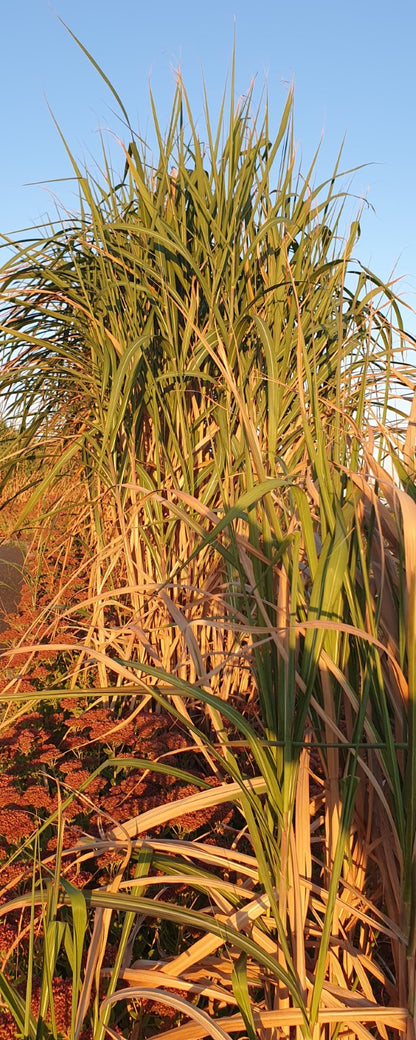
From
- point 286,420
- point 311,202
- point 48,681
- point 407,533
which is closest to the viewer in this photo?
point 407,533

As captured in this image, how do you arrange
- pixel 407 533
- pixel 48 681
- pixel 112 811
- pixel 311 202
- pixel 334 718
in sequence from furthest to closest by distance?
1. pixel 48 681
2. pixel 311 202
3. pixel 112 811
4. pixel 334 718
5. pixel 407 533

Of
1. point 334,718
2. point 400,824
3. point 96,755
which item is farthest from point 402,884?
point 96,755

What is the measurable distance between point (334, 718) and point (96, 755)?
1199mm

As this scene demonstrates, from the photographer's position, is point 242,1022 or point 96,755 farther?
point 96,755

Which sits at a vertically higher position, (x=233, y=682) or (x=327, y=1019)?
(x=233, y=682)

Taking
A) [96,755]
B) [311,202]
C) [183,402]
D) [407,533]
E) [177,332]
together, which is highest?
[311,202]

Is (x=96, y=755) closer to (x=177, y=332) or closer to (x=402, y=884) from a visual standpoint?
(x=177, y=332)

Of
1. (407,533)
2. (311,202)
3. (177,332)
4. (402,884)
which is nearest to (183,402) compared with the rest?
(177,332)

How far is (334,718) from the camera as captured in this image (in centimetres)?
94

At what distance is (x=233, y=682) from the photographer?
1972 millimetres

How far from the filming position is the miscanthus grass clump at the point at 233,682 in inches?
35.0

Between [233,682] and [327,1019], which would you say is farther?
[233,682]

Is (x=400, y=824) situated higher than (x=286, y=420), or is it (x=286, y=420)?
(x=286, y=420)

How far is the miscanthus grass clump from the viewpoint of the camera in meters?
0.89
